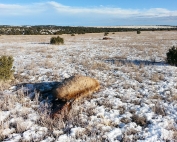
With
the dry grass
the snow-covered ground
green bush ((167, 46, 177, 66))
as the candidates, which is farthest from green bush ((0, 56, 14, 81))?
green bush ((167, 46, 177, 66))

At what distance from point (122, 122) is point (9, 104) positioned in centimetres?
310

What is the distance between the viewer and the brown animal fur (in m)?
6.60

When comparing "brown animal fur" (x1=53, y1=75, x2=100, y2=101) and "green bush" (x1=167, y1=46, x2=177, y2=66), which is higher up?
"green bush" (x1=167, y1=46, x2=177, y2=66)

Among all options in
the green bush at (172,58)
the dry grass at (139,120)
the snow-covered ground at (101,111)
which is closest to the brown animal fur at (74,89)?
the snow-covered ground at (101,111)

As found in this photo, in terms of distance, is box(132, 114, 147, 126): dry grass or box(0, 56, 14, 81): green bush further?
box(0, 56, 14, 81): green bush

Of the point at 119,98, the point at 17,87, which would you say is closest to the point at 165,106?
the point at 119,98

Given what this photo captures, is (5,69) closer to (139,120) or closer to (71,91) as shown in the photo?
(71,91)

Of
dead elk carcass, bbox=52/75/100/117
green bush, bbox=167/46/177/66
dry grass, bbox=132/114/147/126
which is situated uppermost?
green bush, bbox=167/46/177/66

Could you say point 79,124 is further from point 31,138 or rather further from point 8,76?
point 8,76

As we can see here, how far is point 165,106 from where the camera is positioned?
6.49m

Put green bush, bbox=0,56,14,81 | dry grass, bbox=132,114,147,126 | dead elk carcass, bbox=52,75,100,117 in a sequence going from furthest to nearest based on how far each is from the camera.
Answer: green bush, bbox=0,56,14,81, dead elk carcass, bbox=52,75,100,117, dry grass, bbox=132,114,147,126

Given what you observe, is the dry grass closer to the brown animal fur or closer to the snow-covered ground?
the snow-covered ground

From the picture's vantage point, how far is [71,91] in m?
6.69

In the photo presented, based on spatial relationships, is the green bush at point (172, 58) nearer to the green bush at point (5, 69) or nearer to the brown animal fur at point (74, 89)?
the brown animal fur at point (74, 89)
